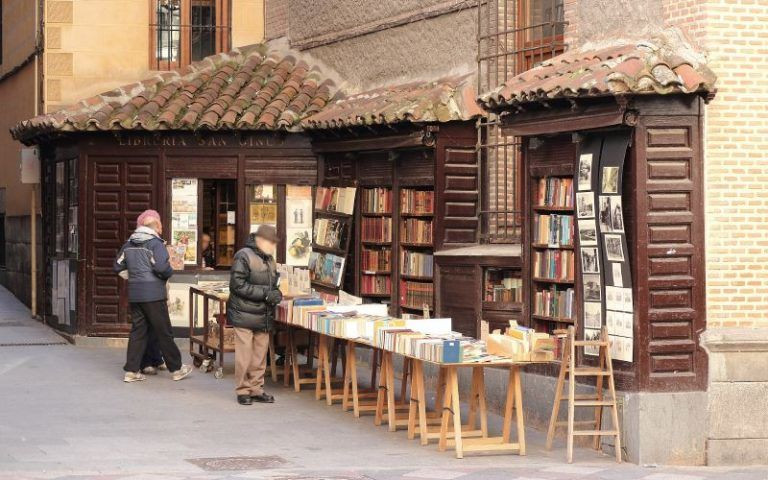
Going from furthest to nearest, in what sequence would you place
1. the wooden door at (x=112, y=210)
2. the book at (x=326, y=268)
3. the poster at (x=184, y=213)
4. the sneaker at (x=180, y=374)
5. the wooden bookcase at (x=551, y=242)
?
the poster at (x=184, y=213) → the wooden door at (x=112, y=210) → the book at (x=326, y=268) → the sneaker at (x=180, y=374) → the wooden bookcase at (x=551, y=242)

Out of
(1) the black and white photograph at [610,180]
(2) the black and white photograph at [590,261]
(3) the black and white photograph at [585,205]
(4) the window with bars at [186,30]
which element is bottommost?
(2) the black and white photograph at [590,261]

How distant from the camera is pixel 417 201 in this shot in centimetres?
1852

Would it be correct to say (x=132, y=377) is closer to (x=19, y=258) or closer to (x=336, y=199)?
(x=336, y=199)

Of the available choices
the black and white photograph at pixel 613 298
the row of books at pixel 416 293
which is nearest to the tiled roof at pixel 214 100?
the row of books at pixel 416 293

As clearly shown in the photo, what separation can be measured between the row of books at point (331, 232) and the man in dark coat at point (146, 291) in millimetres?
2907

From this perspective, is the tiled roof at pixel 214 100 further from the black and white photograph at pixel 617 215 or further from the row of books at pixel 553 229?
the black and white photograph at pixel 617 215

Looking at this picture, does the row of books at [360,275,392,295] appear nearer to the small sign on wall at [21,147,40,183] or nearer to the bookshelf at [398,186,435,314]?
the bookshelf at [398,186,435,314]

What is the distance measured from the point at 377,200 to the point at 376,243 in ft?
1.83

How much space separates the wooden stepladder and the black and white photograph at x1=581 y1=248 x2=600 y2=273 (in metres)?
0.62

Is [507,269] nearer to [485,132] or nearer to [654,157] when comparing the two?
[485,132]

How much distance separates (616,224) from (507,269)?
125 inches

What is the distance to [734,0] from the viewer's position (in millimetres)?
13227

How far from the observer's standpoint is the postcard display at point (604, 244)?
13.2 metres

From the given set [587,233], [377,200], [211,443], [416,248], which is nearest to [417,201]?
[416,248]
